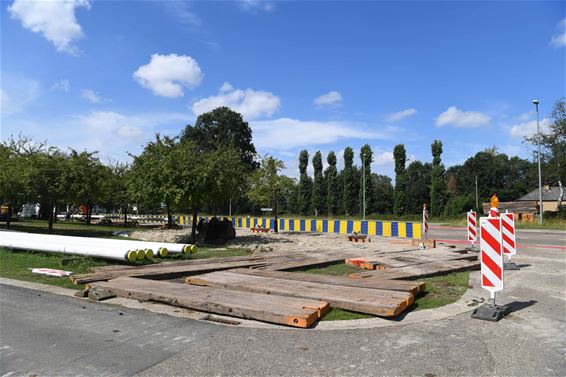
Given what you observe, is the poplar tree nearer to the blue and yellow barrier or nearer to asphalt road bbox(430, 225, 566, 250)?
the blue and yellow barrier

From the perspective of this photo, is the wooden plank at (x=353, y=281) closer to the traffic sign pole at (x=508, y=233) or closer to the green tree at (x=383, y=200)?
the traffic sign pole at (x=508, y=233)

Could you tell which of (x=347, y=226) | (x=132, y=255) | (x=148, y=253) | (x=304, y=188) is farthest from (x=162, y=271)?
(x=304, y=188)

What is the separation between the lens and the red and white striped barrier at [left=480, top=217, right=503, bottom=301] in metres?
7.00

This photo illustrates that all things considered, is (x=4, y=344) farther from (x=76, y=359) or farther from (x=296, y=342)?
(x=296, y=342)

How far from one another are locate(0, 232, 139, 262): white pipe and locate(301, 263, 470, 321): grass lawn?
5010mm

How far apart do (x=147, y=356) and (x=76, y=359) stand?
2.56 feet

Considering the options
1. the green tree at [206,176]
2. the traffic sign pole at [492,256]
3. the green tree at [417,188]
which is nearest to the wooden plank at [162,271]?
the traffic sign pole at [492,256]

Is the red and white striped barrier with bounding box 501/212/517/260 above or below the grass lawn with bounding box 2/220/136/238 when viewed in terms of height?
above

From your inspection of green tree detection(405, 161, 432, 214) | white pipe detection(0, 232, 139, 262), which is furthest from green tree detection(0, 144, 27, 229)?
green tree detection(405, 161, 432, 214)

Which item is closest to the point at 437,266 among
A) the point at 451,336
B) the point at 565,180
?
the point at 451,336

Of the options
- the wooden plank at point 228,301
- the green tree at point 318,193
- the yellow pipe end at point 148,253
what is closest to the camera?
the wooden plank at point 228,301

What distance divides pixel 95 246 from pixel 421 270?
8.92 meters

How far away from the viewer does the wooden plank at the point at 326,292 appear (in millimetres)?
6617

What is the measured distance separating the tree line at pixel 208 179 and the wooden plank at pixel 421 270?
1050 centimetres
